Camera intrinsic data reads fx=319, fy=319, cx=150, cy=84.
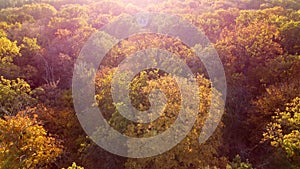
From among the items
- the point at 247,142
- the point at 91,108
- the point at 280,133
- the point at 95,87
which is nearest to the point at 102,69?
the point at 95,87

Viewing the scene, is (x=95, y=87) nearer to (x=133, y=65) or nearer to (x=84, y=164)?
(x=133, y=65)

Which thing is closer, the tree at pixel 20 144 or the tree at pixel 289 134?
the tree at pixel 20 144

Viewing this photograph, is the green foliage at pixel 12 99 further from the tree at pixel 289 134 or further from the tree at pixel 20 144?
the tree at pixel 289 134

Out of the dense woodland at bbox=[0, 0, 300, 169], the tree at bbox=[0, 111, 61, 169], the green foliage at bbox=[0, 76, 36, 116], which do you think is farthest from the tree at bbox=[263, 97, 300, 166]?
the green foliage at bbox=[0, 76, 36, 116]

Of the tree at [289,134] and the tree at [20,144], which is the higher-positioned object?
the tree at [289,134]

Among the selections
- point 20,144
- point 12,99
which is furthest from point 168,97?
point 12,99

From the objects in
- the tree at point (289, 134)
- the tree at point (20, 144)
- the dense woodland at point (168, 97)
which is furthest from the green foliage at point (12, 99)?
the tree at point (289, 134)

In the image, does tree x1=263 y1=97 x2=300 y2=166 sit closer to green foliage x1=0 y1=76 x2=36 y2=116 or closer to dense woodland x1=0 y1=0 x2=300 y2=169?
dense woodland x1=0 y1=0 x2=300 y2=169

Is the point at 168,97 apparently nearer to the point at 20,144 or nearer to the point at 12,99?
the point at 20,144
